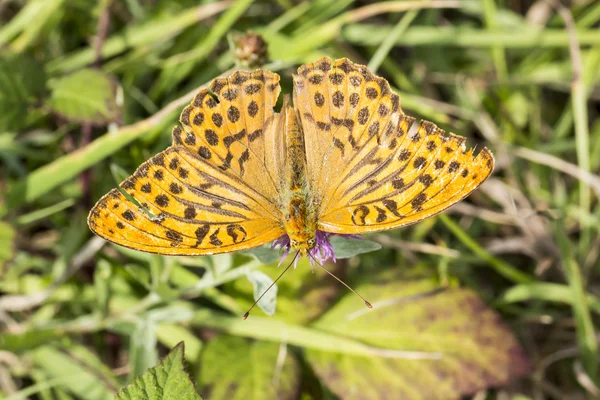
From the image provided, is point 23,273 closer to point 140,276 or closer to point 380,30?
point 140,276

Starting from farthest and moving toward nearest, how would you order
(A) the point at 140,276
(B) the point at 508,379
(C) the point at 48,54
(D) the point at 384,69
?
(D) the point at 384,69, (C) the point at 48,54, (B) the point at 508,379, (A) the point at 140,276

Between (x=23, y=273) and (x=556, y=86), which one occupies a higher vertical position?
(x=556, y=86)

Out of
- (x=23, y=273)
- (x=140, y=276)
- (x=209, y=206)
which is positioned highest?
(x=209, y=206)

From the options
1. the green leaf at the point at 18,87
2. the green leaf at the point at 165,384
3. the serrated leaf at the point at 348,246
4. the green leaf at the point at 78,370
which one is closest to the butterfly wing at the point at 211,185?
the serrated leaf at the point at 348,246

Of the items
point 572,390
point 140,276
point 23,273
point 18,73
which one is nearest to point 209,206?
point 140,276

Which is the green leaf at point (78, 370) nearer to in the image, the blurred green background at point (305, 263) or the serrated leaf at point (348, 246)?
the blurred green background at point (305, 263)

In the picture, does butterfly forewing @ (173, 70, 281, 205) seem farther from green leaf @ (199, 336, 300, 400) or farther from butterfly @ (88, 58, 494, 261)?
green leaf @ (199, 336, 300, 400)

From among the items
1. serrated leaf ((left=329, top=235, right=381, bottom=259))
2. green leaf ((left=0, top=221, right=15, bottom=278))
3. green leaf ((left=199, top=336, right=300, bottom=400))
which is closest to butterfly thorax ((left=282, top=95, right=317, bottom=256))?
serrated leaf ((left=329, top=235, right=381, bottom=259))
